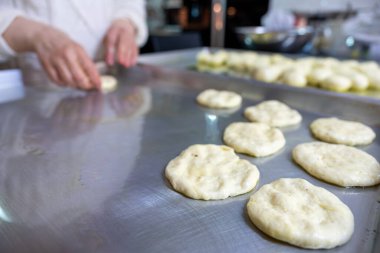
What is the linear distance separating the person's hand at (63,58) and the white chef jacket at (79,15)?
207 mm

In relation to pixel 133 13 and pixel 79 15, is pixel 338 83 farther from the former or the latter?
pixel 79 15

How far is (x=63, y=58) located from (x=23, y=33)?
0.78 feet

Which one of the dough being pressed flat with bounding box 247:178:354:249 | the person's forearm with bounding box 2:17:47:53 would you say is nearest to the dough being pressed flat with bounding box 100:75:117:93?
the person's forearm with bounding box 2:17:47:53

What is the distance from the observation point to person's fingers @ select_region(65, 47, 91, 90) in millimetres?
1168

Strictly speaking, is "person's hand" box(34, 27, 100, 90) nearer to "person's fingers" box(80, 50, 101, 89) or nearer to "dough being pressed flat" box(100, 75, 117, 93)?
"person's fingers" box(80, 50, 101, 89)

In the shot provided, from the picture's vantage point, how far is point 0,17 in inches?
49.7

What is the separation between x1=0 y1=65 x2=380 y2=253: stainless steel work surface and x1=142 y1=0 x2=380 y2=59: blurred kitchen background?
1.20 metres

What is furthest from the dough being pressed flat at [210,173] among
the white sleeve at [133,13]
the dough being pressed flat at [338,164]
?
the white sleeve at [133,13]

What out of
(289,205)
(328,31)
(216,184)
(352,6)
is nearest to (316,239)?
(289,205)

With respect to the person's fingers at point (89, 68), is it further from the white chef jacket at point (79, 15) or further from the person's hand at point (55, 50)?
the white chef jacket at point (79, 15)

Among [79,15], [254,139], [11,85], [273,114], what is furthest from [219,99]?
[11,85]

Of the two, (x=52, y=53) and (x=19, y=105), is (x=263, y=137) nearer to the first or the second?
(x=52, y=53)

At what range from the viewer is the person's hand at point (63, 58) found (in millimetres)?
1176

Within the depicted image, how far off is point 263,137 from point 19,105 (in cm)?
101
